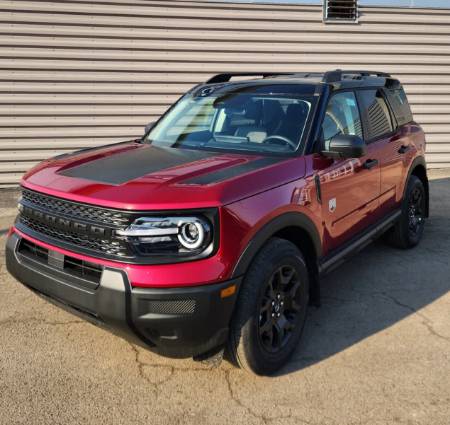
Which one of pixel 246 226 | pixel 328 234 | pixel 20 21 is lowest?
pixel 328 234

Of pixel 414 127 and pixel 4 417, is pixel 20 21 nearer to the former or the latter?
pixel 414 127

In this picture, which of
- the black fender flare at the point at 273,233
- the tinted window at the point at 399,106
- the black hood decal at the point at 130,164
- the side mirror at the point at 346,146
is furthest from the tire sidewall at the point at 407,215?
the black hood decal at the point at 130,164

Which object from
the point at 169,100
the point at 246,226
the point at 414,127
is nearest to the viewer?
the point at 246,226

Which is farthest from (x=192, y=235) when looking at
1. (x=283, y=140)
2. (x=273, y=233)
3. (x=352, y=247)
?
(x=352, y=247)

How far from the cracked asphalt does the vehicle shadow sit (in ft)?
0.05

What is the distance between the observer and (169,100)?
25.9 ft

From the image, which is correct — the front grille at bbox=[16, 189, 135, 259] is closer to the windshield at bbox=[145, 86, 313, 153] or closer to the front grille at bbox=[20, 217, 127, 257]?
the front grille at bbox=[20, 217, 127, 257]

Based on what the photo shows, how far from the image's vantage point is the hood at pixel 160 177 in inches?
94.6

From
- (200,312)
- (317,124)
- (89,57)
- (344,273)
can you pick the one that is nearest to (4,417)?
(200,312)

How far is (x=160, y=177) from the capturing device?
2.65 meters

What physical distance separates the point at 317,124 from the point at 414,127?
2.26 metres

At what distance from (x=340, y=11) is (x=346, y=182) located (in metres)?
5.90

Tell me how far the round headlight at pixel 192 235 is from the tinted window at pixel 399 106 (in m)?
3.07

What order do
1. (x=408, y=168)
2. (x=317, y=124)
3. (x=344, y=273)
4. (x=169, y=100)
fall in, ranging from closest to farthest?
(x=317, y=124) → (x=344, y=273) → (x=408, y=168) → (x=169, y=100)
